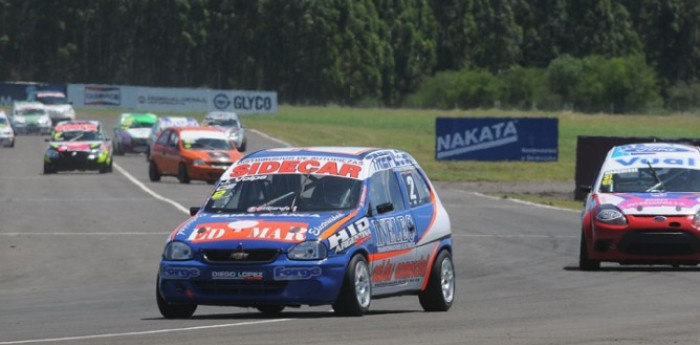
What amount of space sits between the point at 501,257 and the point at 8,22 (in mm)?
125245

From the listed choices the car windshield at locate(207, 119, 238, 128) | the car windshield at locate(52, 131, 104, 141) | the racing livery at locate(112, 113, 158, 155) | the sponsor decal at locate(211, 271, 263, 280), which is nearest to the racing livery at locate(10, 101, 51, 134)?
the car windshield at locate(207, 119, 238, 128)

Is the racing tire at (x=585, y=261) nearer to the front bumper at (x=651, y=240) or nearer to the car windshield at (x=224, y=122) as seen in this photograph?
the front bumper at (x=651, y=240)

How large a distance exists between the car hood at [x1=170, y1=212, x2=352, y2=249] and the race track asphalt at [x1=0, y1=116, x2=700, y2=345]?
0.63 metres

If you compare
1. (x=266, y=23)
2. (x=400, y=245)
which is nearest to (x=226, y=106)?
(x=266, y=23)

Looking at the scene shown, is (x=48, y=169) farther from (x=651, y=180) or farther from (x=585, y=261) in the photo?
(x=585, y=261)

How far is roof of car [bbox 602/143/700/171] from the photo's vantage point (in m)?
20.5

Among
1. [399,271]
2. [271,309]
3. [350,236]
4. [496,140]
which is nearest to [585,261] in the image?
[399,271]

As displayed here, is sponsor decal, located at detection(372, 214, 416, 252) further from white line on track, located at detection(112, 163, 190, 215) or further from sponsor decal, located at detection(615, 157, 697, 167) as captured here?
white line on track, located at detection(112, 163, 190, 215)

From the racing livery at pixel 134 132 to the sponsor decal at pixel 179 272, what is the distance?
46.2m

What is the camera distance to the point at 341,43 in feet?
444

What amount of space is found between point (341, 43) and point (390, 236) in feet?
400

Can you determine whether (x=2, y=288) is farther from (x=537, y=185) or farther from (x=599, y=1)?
(x=599, y=1)

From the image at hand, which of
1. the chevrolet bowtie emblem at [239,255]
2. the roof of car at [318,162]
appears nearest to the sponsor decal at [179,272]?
the chevrolet bowtie emblem at [239,255]

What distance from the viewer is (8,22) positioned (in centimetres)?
14262
